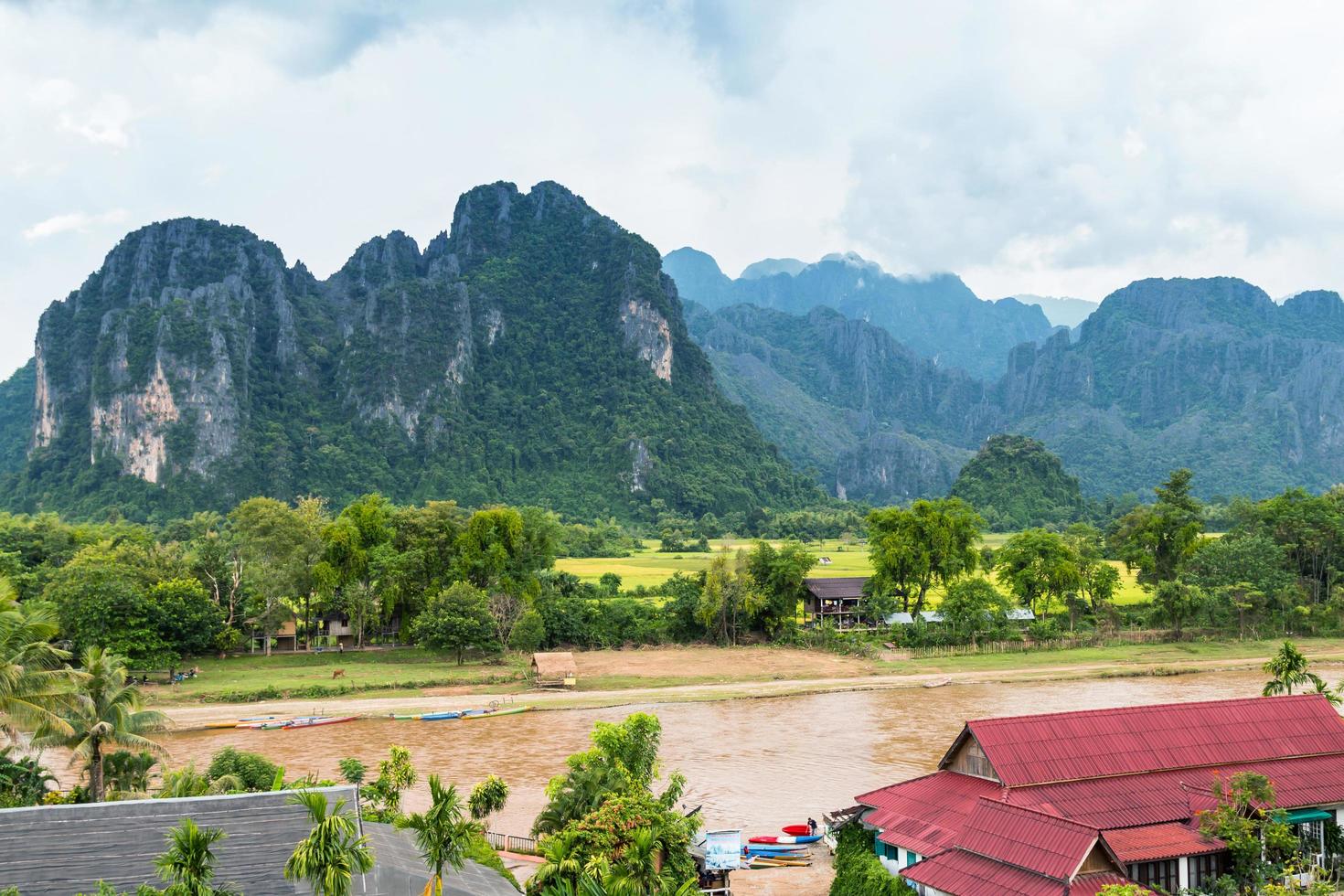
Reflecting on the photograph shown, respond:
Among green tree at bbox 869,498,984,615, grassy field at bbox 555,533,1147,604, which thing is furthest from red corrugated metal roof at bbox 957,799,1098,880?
grassy field at bbox 555,533,1147,604

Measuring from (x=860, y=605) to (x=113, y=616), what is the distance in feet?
97.8

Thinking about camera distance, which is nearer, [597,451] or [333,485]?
[333,485]

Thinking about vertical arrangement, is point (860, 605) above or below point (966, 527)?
below

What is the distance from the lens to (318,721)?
30250mm

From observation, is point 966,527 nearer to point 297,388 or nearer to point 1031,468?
point 1031,468

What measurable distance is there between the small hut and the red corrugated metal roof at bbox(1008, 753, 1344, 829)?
2242 cm

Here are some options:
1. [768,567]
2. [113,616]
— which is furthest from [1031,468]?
[113,616]

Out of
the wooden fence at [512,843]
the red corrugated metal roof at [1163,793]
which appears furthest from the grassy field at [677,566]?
the red corrugated metal roof at [1163,793]

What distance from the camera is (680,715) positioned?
3145cm

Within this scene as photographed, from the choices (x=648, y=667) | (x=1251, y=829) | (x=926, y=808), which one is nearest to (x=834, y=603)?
(x=648, y=667)

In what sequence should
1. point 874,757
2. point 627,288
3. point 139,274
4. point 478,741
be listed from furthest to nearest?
point 627,288 < point 139,274 < point 478,741 < point 874,757

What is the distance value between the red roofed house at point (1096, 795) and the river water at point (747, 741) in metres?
4.96

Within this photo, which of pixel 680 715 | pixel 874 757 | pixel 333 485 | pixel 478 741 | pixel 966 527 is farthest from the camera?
pixel 333 485

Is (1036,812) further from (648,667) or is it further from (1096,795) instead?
(648,667)
